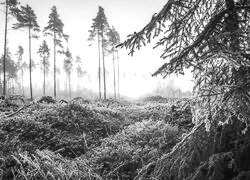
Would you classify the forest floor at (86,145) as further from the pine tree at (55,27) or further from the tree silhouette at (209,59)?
the pine tree at (55,27)

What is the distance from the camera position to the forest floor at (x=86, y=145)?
4137 mm

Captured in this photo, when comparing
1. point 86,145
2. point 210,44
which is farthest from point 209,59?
point 86,145

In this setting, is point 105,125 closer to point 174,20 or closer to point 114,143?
point 114,143

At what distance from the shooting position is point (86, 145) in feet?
20.5

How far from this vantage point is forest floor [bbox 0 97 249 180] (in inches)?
163

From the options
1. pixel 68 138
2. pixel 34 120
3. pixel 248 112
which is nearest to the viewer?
pixel 248 112

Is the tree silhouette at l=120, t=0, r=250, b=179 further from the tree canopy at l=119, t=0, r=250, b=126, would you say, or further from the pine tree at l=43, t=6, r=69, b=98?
the pine tree at l=43, t=6, r=69, b=98

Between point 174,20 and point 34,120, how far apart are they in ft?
21.3

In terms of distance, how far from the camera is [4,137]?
6.54 meters

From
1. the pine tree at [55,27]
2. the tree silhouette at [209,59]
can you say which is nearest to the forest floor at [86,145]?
the tree silhouette at [209,59]

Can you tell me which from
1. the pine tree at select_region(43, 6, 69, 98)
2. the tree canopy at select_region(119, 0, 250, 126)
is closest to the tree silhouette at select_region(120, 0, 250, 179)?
the tree canopy at select_region(119, 0, 250, 126)

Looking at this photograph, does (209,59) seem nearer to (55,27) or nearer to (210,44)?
(210,44)

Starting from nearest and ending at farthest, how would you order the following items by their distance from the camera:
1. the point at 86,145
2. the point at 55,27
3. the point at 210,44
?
the point at 210,44, the point at 86,145, the point at 55,27

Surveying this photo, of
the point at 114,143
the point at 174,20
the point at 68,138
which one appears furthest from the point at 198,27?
the point at 68,138
